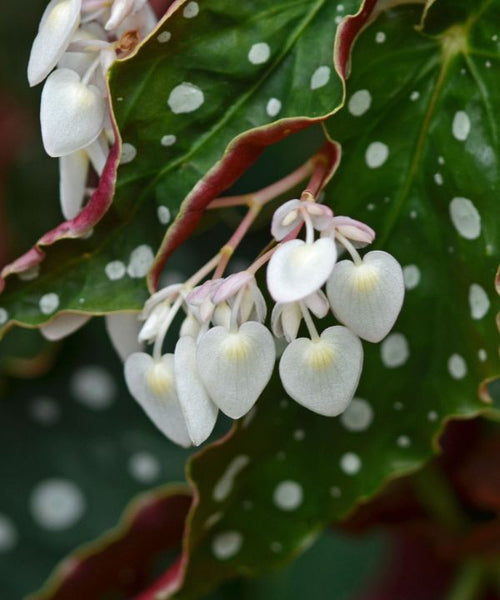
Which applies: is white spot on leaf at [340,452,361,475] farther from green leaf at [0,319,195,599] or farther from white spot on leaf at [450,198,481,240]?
green leaf at [0,319,195,599]

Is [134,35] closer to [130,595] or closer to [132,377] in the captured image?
[132,377]

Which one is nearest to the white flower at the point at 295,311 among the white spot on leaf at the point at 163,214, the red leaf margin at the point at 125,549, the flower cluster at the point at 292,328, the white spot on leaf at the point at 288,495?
the flower cluster at the point at 292,328

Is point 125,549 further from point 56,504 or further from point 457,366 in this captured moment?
point 457,366

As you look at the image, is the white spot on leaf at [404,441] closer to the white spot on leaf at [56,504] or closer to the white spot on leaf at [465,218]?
the white spot on leaf at [465,218]

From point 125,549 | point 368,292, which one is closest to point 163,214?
point 368,292

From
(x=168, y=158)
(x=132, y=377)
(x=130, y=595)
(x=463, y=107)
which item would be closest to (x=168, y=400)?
(x=132, y=377)
